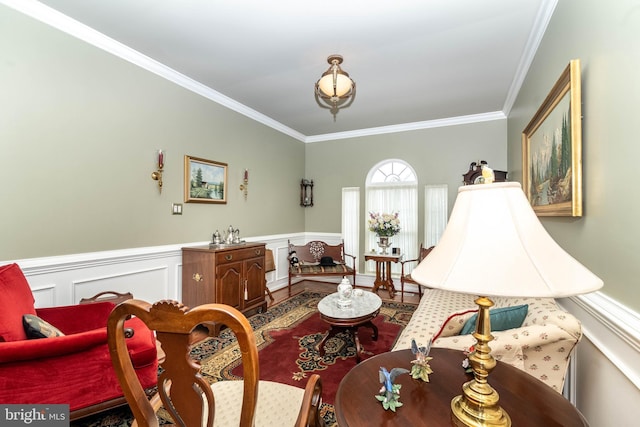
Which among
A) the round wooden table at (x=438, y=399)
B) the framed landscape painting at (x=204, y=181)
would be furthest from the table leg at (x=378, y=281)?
the round wooden table at (x=438, y=399)

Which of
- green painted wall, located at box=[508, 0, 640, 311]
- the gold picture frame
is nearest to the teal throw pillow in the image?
green painted wall, located at box=[508, 0, 640, 311]

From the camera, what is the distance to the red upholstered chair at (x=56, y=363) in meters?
1.42

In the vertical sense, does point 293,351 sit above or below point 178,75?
below

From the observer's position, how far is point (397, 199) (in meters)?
5.20

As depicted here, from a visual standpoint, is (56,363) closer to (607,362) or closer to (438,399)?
(438,399)

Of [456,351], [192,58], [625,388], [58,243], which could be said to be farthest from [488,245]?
[192,58]

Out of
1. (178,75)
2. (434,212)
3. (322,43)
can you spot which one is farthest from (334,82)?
(434,212)

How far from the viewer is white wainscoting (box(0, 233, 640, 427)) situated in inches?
45.0

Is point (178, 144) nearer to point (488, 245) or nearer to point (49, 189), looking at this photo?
point (49, 189)

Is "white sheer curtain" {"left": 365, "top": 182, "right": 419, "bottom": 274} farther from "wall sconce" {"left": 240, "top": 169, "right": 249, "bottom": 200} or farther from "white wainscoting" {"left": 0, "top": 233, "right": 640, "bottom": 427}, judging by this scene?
"wall sconce" {"left": 240, "top": 169, "right": 249, "bottom": 200}

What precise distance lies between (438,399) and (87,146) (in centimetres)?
324

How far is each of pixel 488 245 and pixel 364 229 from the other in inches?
181

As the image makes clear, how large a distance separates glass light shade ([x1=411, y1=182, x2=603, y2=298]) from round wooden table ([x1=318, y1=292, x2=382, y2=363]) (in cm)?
178

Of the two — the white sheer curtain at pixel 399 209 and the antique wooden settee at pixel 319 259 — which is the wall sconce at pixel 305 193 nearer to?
the antique wooden settee at pixel 319 259
